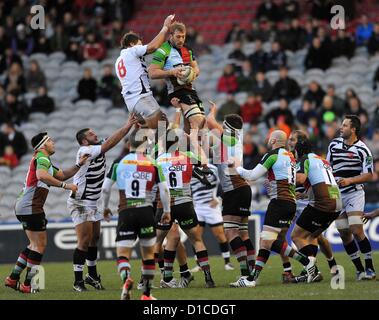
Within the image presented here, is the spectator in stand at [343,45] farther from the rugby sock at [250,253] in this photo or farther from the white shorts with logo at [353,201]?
the rugby sock at [250,253]

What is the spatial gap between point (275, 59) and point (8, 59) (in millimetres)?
8051

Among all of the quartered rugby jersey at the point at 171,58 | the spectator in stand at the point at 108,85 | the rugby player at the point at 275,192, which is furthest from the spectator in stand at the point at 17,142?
the rugby player at the point at 275,192

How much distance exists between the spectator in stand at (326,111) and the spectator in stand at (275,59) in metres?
2.49

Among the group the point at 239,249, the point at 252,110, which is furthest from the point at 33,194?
the point at 252,110

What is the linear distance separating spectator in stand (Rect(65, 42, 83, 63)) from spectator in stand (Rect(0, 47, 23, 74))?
1.52 metres

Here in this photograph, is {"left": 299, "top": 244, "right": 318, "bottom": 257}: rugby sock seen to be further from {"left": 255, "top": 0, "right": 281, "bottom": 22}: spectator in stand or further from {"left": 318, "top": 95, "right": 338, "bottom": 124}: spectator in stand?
{"left": 255, "top": 0, "right": 281, "bottom": 22}: spectator in stand

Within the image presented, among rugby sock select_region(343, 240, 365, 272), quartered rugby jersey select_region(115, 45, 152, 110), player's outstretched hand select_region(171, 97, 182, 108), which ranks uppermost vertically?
quartered rugby jersey select_region(115, 45, 152, 110)

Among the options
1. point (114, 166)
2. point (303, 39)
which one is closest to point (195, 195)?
point (114, 166)

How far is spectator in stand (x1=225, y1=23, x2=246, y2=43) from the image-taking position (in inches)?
1029

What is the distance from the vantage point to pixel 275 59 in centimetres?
2498

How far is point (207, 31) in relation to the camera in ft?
92.3

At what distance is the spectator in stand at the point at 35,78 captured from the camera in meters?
26.8

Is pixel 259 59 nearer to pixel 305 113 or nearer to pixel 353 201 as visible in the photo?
pixel 305 113

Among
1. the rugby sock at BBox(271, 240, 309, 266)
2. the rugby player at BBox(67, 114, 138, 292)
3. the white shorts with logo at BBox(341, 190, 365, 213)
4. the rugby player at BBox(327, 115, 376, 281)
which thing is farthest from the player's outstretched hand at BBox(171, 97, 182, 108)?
the white shorts with logo at BBox(341, 190, 365, 213)
